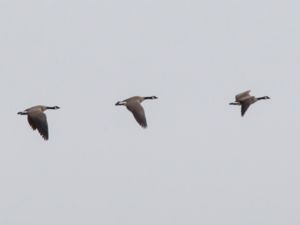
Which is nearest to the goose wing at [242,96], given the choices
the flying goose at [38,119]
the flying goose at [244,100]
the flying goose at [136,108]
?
the flying goose at [244,100]

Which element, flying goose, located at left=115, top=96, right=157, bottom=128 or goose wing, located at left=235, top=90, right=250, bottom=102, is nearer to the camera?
flying goose, located at left=115, top=96, right=157, bottom=128

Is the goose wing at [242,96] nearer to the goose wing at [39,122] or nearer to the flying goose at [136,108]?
the flying goose at [136,108]

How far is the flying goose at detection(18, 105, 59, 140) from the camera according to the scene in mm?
111812

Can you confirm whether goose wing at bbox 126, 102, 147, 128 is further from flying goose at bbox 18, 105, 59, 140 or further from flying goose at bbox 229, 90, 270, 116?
flying goose at bbox 229, 90, 270, 116

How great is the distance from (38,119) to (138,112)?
6478mm

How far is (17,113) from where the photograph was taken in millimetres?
A: 112875

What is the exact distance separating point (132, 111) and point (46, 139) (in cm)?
634

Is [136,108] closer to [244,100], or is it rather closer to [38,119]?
[38,119]

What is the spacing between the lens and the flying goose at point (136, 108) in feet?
374

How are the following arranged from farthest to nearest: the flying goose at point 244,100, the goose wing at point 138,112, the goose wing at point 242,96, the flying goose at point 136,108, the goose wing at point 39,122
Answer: the goose wing at point 242,96, the flying goose at point 244,100, the flying goose at point 136,108, the goose wing at point 138,112, the goose wing at point 39,122

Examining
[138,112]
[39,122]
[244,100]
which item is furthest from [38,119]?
[244,100]

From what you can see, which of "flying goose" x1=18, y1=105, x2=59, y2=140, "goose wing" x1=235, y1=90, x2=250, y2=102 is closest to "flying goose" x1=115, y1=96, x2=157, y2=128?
"flying goose" x1=18, y1=105, x2=59, y2=140

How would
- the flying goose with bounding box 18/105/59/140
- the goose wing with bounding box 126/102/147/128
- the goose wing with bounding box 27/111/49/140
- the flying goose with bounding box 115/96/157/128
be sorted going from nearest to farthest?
the goose wing with bounding box 27/111/49/140
the flying goose with bounding box 18/105/59/140
the goose wing with bounding box 126/102/147/128
the flying goose with bounding box 115/96/157/128

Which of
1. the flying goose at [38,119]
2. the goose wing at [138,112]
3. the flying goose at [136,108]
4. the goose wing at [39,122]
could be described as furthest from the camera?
the flying goose at [136,108]
